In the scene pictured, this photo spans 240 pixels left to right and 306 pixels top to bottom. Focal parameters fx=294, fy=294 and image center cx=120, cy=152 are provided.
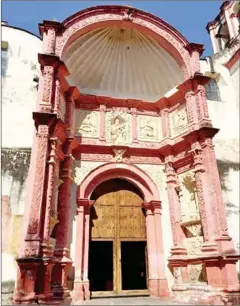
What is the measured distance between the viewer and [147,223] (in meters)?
8.27

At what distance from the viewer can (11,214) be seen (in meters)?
6.77

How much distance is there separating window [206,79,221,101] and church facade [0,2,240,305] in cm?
7

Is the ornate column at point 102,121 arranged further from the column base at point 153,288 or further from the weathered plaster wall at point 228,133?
the column base at point 153,288

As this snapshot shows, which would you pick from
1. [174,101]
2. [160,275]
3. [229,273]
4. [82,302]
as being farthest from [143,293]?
[174,101]

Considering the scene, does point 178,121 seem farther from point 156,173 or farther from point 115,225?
point 115,225

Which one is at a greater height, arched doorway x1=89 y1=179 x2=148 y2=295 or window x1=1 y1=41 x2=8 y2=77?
window x1=1 y1=41 x2=8 y2=77

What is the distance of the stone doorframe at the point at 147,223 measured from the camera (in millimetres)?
7309

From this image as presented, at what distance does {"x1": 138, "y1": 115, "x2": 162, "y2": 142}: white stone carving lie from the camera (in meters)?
9.41

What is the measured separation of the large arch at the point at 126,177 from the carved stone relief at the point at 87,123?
1.21 meters

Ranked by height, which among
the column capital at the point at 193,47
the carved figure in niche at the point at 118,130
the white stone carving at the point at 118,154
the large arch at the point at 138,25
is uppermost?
the large arch at the point at 138,25

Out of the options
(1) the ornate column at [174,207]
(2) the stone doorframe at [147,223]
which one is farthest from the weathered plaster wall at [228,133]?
(2) the stone doorframe at [147,223]

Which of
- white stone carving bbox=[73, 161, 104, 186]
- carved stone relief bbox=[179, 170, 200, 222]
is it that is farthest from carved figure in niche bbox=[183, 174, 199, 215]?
white stone carving bbox=[73, 161, 104, 186]

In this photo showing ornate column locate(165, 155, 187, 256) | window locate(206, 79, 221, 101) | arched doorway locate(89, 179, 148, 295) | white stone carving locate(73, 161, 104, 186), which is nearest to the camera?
ornate column locate(165, 155, 187, 256)

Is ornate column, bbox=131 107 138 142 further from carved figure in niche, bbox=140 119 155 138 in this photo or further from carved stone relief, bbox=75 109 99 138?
carved stone relief, bbox=75 109 99 138
